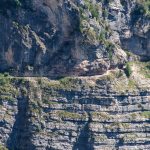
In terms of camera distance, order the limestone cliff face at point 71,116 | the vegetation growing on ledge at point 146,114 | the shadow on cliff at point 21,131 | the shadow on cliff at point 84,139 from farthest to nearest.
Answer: the vegetation growing on ledge at point 146,114, the shadow on cliff at point 84,139, the shadow on cliff at point 21,131, the limestone cliff face at point 71,116

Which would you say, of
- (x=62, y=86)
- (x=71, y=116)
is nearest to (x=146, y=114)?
(x=71, y=116)

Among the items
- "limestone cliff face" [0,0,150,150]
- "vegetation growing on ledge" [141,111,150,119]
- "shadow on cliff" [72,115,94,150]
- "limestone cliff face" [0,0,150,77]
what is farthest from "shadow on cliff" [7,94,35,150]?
"vegetation growing on ledge" [141,111,150,119]

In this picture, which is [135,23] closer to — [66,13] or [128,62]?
[128,62]

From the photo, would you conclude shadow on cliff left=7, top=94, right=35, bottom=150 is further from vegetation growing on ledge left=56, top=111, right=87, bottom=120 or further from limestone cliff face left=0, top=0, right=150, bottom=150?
vegetation growing on ledge left=56, top=111, right=87, bottom=120

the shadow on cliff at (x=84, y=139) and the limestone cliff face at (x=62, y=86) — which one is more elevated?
the limestone cliff face at (x=62, y=86)

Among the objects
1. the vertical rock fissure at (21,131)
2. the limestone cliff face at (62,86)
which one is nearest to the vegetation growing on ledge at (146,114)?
the limestone cliff face at (62,86)

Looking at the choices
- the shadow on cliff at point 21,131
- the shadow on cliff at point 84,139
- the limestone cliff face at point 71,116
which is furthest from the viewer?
the shadow on cliff at point 84,139

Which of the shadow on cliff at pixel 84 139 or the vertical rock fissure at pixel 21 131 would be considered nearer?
the vertical rock fissure at pixel 21 131

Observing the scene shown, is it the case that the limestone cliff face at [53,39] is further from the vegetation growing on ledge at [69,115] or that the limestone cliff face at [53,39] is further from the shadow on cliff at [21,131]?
the vegetation growing on ledge at [69,115]
